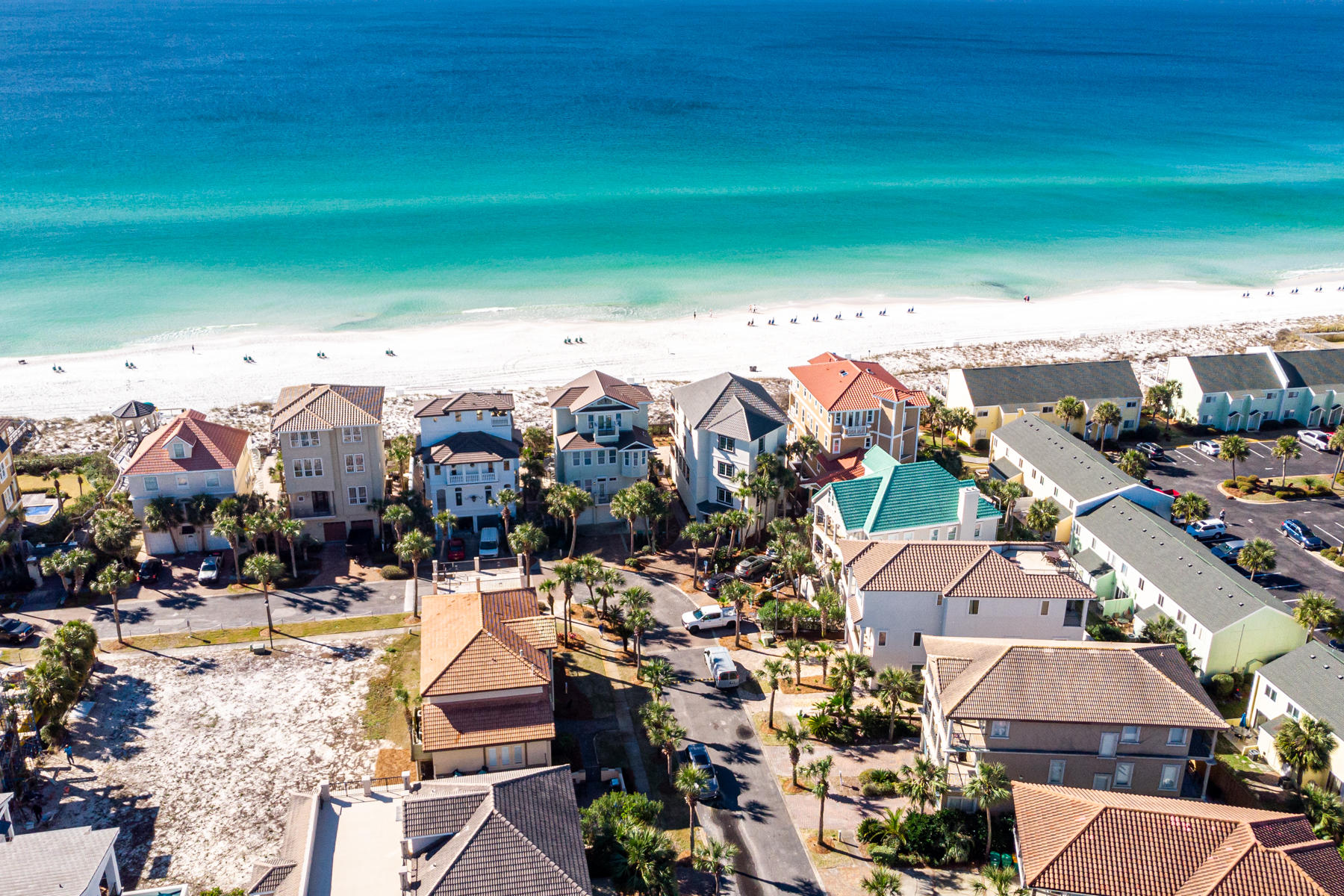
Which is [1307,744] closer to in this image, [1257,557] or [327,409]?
[1257,557]

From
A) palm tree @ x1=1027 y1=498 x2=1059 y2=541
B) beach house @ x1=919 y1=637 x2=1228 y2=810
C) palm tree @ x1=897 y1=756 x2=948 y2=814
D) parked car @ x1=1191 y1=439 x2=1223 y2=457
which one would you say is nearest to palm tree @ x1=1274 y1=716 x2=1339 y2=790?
beach house @ x1=919 y1=637 x2=1228 y2=810

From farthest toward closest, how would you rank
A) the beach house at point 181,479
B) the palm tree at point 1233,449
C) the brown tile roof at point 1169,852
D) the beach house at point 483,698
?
the palm tree at point 1233,449, the beach house at point 181,479, the beach house at point 483,698, the brown tile roof at point 1169,852

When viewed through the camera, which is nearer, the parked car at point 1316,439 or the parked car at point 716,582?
the parked car at point 716,582

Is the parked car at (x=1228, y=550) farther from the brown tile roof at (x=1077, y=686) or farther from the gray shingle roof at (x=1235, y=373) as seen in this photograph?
the gray shingle roof at (x=1235, y=373)

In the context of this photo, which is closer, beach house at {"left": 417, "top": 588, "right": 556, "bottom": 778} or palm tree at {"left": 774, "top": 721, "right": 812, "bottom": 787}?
beach house at {"left": 417, "top": 588, "right": 556, "bottom": 778}

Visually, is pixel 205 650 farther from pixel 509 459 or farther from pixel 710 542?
pixel 710 542

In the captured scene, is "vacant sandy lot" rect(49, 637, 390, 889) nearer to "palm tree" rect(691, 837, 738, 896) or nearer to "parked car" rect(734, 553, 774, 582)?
"palm tree" rect(691, 837, 738, 896)

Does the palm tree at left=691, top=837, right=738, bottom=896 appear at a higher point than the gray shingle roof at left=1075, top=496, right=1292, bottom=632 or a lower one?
lower

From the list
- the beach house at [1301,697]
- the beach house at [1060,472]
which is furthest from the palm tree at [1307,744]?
the beach house at [1060,472]
